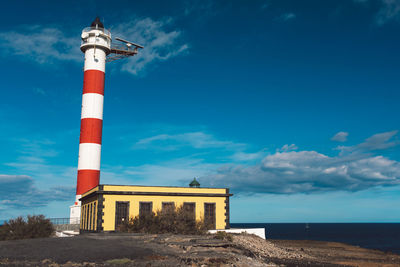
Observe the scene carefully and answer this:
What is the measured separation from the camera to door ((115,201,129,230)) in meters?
25.4

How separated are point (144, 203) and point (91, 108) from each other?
35.2ft

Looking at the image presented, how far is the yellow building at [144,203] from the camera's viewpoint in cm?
2523

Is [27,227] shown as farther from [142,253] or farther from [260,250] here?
[260,250]

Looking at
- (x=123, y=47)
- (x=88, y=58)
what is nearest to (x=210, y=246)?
(x=88, y=58)

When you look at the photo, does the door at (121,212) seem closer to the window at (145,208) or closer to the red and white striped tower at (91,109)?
the window at (145,208)

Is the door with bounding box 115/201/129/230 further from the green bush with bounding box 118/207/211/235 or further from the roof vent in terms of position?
the roof vent

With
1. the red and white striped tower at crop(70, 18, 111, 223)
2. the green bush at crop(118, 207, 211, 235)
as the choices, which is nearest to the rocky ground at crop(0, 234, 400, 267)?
the green bush at crop(118, 207, 211, 235)

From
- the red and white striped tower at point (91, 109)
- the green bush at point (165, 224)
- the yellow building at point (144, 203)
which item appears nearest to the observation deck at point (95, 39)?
the red and white striped tower at point (91, 109)

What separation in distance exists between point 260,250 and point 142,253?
1046cm

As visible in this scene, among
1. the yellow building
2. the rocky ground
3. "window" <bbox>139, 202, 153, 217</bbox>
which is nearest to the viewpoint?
the rocky ground

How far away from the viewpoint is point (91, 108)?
31922 millimetres

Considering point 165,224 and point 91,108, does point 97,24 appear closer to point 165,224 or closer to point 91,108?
point 91,108

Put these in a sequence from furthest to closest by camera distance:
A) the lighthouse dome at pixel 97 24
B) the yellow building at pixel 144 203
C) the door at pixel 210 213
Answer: the lighthouse dome at pixel 97 24
the door at pixel 210 213
the yellow building at pixel 144 203

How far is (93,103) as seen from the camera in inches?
1264
